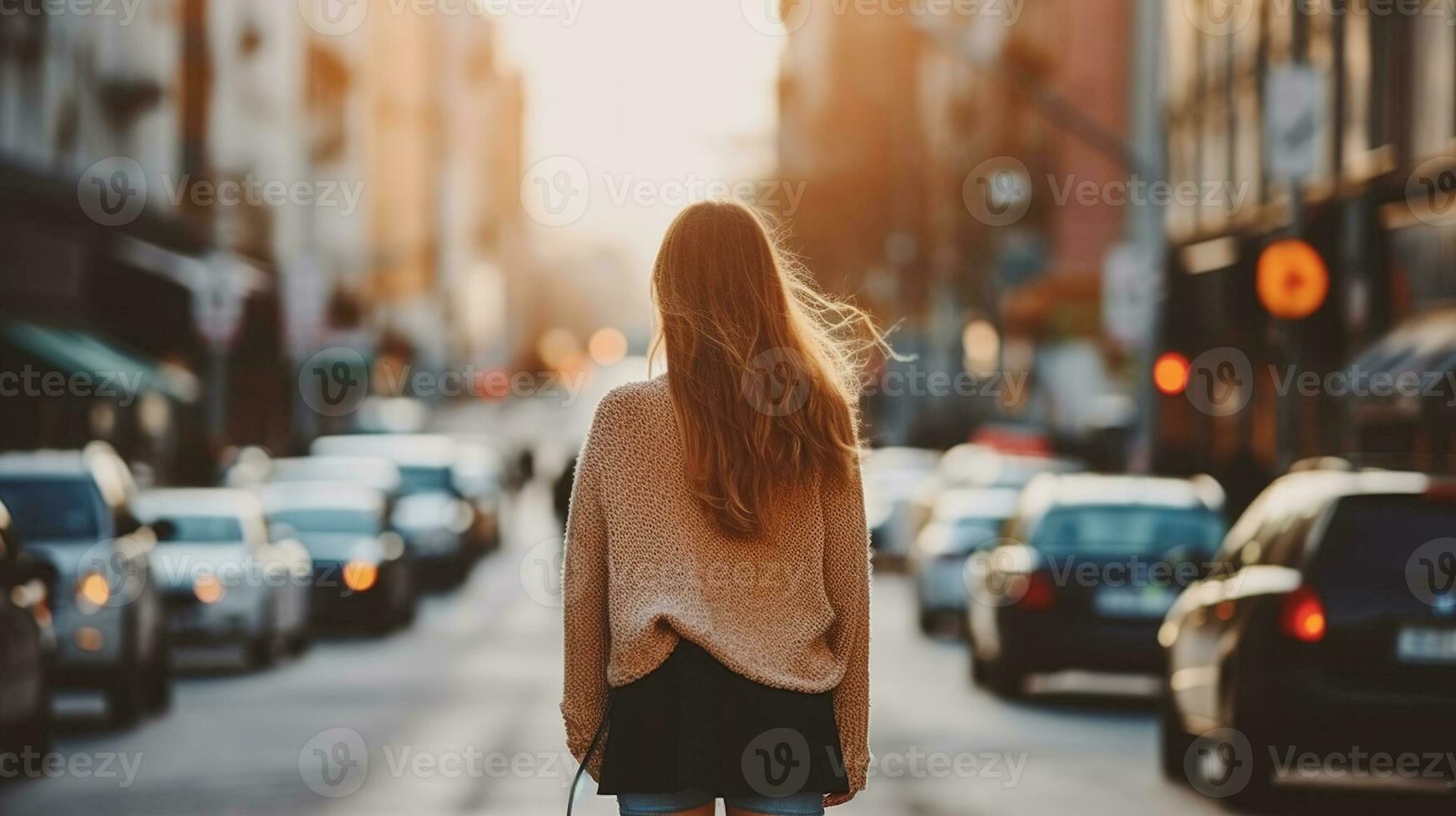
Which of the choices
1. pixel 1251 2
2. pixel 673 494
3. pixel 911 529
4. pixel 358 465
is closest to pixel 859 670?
pixel 673 494

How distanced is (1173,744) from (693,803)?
9.14 meters

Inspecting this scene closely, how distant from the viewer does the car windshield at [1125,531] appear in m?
18.0

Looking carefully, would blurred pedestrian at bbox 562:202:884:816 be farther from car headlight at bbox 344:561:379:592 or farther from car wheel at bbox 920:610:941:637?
car headlight at bbox 344:561:379:592

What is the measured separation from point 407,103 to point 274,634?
105 metres

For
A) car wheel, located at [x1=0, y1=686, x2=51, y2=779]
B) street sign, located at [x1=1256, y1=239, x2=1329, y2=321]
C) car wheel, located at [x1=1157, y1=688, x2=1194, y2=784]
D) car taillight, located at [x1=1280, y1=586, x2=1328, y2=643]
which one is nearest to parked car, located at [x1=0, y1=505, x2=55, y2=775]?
car wheel, located at [x1=0, y1=686, x2=51, y2=779]

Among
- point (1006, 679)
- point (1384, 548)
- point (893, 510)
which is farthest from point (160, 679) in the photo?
point (893, 510)

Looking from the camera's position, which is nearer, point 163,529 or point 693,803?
point 693,803

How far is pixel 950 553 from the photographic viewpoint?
24328 mm

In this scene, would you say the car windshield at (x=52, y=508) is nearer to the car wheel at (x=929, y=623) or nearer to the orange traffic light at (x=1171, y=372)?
the orange traffic light at (x=1171, y=372)

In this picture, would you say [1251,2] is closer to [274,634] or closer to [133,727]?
[274,634]

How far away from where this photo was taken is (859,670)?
4.43 meters

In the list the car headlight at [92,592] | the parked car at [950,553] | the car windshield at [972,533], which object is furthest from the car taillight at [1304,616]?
the car windshield at [972,533]

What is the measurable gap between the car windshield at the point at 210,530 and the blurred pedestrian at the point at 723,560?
A: 1712 centimetres

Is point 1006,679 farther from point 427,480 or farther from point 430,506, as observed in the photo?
point 427,480
